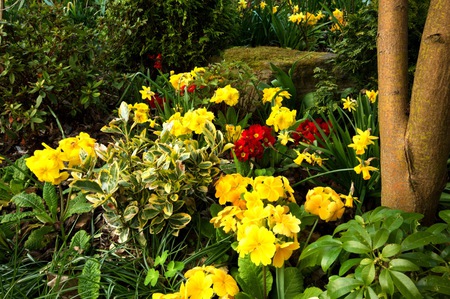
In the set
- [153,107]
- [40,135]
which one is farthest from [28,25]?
[153,107]

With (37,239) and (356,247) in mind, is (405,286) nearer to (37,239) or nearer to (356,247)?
(356,247)

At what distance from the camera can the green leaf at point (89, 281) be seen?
5.84 feet

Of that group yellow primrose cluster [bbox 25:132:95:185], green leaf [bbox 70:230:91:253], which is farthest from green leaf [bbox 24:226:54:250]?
yellow primrose cluster [bbox 25:132:95:185]

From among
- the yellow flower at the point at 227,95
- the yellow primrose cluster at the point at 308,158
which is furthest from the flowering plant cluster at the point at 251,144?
the yellow flower at the point at 227,95

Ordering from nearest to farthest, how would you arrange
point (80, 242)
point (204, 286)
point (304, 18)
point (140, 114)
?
1. point (204, 286)
2. point (80, 242)
3. point (140, 114)
4. point (304, 18)

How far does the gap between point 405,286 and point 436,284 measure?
16cm

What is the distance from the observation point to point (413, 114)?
1.74 metres

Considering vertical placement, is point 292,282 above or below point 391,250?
below

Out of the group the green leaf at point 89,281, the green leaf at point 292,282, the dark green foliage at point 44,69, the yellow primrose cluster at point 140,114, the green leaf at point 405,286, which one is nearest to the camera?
the green leaf at point 405,286

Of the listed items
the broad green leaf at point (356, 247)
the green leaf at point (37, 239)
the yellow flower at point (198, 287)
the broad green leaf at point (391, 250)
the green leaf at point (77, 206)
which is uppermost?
the broad green leaf at point (391, 250)

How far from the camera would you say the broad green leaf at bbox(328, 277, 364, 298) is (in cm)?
134

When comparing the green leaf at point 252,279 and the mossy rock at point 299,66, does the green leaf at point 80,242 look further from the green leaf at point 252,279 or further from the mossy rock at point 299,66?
the mossy rock at point 299,66

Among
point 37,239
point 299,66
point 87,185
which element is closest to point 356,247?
point 87,185

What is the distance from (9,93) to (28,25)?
1.91 ft
